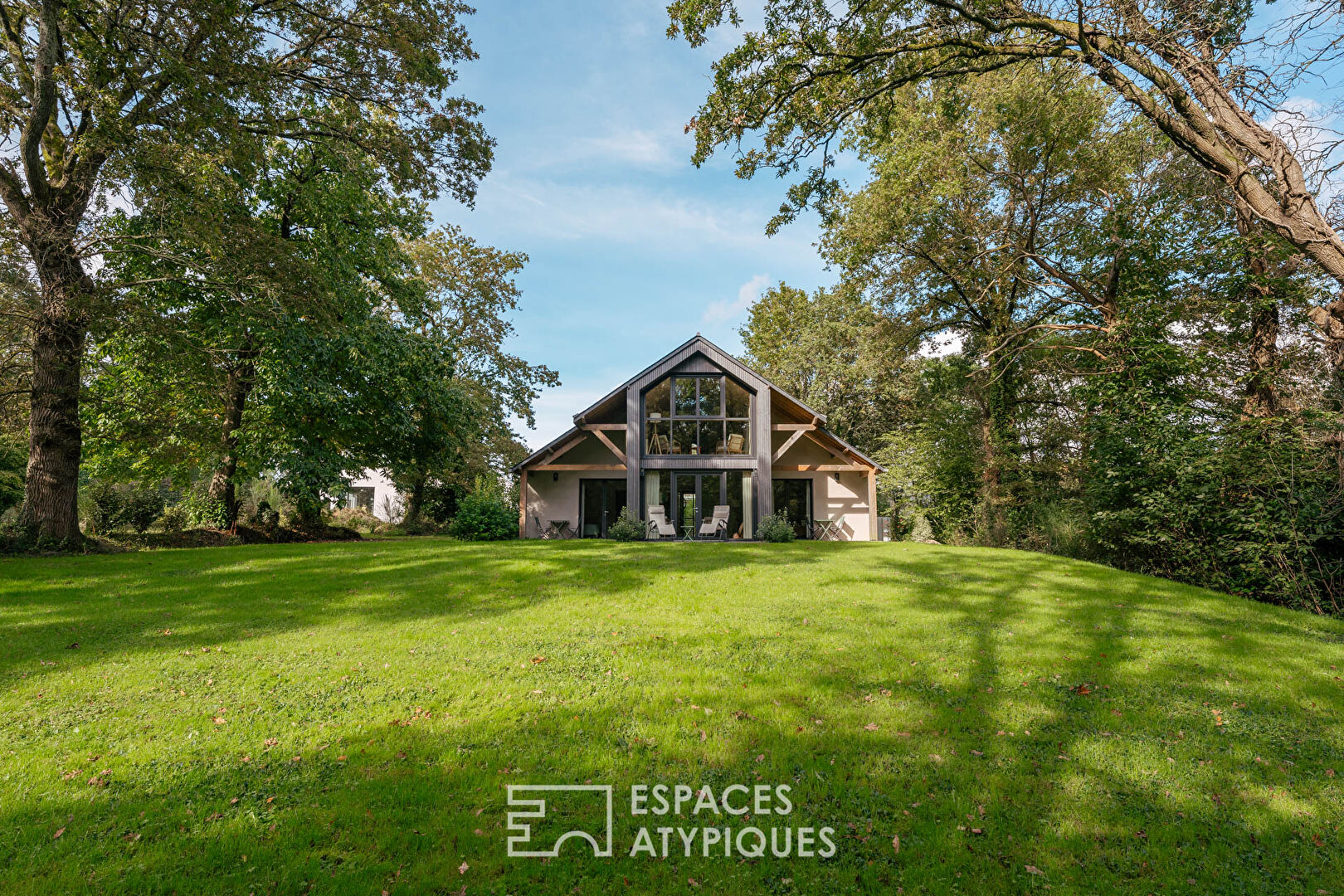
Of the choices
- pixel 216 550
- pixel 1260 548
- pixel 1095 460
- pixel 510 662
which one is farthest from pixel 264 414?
pixel 1260 548

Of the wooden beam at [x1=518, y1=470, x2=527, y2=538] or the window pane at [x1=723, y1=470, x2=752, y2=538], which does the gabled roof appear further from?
the window pane at [x1=723, y1=470, x2=752, y2=538]

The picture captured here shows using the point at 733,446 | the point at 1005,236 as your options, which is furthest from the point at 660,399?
the point at 1005,236

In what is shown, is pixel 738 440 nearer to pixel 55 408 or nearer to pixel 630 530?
pixel 630 530

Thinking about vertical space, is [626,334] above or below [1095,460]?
above

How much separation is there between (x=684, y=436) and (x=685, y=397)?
4.33 feet

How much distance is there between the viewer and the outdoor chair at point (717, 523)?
711 inches

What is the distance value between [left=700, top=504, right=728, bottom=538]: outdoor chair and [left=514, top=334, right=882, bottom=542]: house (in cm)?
27

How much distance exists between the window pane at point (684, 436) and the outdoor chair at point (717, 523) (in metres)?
2.14

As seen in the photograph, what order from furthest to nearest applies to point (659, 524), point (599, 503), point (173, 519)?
point (599, 503), point (659, 524), point (173, 519)

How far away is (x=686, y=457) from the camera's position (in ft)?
60.7

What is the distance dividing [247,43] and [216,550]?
10.0 meters

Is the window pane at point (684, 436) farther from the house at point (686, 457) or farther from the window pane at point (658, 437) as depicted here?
the window pane at point (658, 437)

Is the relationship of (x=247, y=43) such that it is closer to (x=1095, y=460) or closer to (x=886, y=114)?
(x=886, y=114)

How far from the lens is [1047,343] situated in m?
14.7
